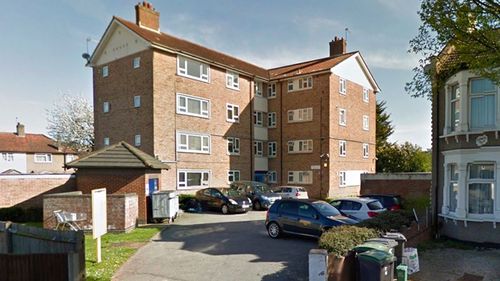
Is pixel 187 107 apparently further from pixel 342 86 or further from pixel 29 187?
pixel 342 86

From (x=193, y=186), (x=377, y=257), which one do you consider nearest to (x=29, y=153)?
(x=193, y=186)

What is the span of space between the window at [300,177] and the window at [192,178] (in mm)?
7978

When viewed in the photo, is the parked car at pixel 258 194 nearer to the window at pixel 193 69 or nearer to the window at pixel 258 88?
the window at pixel 193 69

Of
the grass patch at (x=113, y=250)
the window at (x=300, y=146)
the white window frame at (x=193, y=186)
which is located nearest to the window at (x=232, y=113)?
the white window frame at (x=193, y=186)

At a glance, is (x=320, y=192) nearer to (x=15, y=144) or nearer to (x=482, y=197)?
(x=482, y=197)

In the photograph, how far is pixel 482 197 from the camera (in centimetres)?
1161

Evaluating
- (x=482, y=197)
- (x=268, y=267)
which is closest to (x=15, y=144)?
(x=268, y=267)

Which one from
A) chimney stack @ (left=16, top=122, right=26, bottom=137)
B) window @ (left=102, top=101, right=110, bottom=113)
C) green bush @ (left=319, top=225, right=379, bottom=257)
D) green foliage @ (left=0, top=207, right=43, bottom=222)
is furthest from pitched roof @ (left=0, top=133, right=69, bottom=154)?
green bush @ (left=319, top=225, right=379, bottom=257)

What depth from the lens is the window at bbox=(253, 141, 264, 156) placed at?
29744mm

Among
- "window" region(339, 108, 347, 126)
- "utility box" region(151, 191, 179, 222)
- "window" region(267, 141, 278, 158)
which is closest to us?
"utility box" region(151, 191, 179, 222)

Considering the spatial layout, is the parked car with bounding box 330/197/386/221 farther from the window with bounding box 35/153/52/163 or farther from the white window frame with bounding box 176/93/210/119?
the window with bounding box 35/153/52/163

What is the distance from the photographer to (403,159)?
34625 millimetres

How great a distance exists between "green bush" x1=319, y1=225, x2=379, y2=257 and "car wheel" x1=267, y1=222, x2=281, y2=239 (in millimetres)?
4037

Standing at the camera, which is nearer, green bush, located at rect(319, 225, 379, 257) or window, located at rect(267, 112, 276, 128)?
green bush, located at rect(319, 225, 379, 257)
